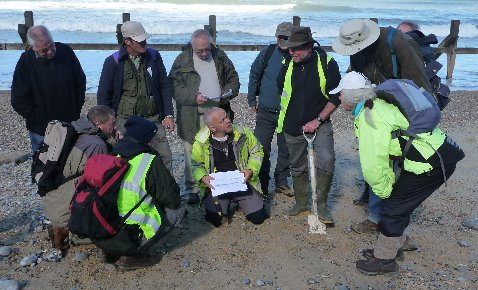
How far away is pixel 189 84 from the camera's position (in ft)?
18.2

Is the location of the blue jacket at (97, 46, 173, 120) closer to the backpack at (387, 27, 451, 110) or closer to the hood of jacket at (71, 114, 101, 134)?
the hood of jacket at (71, 114, 101, 134)

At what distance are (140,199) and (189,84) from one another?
5.68 ft

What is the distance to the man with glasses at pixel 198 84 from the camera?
18.2 feet

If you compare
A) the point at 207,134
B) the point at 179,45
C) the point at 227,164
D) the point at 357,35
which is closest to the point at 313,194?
the point at 227,164

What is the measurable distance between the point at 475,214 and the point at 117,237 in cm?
370

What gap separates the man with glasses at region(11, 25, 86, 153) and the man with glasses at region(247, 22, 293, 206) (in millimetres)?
1883

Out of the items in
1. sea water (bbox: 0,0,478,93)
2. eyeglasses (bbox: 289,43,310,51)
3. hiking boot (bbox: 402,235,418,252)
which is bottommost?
sea water (bbox: 0,0,478,93)

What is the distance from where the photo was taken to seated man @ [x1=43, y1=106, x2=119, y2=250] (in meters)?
4.34

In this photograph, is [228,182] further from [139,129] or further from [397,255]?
[397,255]

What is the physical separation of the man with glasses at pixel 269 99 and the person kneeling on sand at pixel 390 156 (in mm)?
1515

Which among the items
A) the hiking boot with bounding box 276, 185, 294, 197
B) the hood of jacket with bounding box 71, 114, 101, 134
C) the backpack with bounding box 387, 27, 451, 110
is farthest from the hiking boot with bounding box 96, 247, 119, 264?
the backpack with bounding box 387, 27, 451, 110

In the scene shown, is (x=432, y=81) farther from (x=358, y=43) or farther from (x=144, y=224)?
(x=144, y=224)

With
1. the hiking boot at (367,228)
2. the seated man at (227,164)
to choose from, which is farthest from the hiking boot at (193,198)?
the hiking boot at (367,228)

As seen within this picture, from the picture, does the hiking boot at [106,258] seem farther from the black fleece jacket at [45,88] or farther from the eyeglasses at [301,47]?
the eyeglasses at [301,47]
